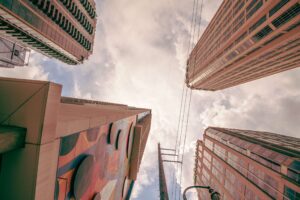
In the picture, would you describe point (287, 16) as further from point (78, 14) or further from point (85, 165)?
point (78, 14)

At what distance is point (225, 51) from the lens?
59.9 m

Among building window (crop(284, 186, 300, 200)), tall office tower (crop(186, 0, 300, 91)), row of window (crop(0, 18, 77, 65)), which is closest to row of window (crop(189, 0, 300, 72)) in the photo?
tall office tower (crop(186, 0, 300, 91))

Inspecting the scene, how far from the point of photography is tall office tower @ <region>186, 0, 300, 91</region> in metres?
35.3

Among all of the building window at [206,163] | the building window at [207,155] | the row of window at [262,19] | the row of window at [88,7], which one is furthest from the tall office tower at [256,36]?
the row of window at [88,7]

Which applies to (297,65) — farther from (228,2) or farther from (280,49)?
(228,2)

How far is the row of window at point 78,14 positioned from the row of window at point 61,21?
11.8 feet

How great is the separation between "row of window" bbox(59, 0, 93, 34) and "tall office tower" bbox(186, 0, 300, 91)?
49888mm

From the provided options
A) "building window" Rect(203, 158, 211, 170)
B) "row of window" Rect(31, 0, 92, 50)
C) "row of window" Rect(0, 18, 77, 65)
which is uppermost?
"row of window" Rect(31, 0, 92, 50)

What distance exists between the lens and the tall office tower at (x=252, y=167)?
29484 millimetres

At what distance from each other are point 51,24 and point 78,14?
49.7 feet

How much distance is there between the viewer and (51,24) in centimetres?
4838

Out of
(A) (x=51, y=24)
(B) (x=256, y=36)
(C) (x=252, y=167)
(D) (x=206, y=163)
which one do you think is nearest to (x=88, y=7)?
(A) (x=51, y=24)

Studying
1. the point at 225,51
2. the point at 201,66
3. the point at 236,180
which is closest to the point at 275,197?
the point at 236,180

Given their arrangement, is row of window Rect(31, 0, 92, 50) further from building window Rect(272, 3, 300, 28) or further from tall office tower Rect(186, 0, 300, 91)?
building window Rect(272, 3, 300, 28)
